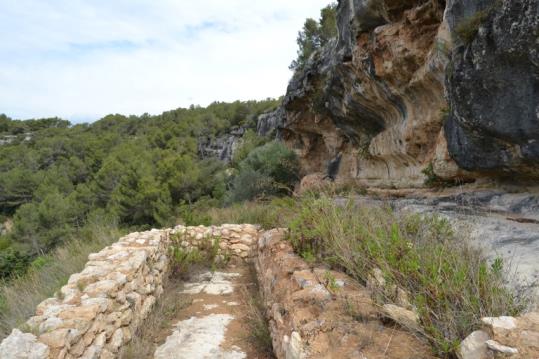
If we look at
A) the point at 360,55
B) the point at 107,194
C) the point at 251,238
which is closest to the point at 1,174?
the point at 107,194

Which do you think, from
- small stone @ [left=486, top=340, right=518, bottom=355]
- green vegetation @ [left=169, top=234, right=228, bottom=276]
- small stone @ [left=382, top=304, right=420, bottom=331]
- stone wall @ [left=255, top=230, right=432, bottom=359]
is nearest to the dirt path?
green vegetation @ [left=169, top=234, right=228, bottom=276]

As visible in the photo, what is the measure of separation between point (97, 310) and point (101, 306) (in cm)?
8

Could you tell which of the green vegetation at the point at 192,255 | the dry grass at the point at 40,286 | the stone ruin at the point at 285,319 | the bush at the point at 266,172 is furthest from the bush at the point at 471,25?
the bush at the point at 266,172

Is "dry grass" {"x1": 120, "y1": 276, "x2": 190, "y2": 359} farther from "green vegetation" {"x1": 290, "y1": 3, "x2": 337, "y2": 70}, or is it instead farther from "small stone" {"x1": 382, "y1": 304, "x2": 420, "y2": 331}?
"green vegetation" {"x1": 290, "y1": 3, "x2": 337, "y2": 70}

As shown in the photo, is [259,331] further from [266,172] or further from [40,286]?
[266,172]

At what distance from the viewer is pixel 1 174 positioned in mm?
27344

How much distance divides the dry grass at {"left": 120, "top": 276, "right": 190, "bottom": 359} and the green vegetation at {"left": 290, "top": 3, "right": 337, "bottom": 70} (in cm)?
1571

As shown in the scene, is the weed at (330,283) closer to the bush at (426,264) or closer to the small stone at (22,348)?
the bush at (426,264)

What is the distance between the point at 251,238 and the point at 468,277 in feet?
16.3

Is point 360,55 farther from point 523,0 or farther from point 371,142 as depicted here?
point 523,0

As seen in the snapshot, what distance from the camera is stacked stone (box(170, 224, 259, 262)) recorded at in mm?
6105

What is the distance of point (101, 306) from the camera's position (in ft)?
8.89

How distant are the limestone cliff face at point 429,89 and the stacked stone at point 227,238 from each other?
350cm

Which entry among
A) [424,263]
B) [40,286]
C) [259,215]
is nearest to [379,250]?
[424,263]
